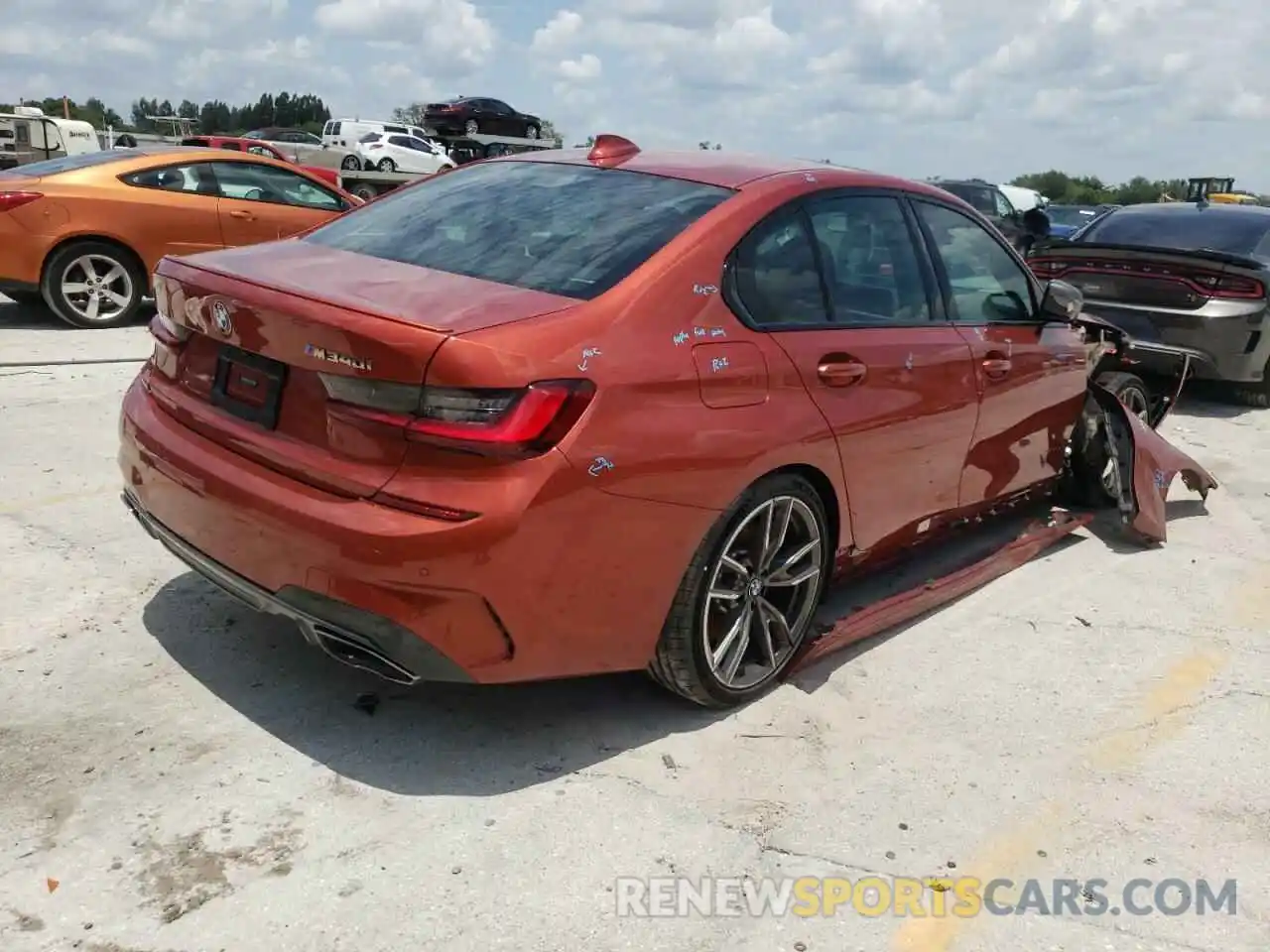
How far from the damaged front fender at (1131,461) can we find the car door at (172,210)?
23.4ft

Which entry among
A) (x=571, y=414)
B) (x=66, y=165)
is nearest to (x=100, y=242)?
(x=66, y=165)

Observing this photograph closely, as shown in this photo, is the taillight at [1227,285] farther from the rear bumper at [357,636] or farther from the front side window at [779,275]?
the rear bumper at [357,636]

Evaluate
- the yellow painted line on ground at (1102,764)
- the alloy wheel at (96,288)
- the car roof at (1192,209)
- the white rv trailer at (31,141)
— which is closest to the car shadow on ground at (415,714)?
the yellow painted line on ground at (1102,764)

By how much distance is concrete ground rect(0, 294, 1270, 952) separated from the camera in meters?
2.49

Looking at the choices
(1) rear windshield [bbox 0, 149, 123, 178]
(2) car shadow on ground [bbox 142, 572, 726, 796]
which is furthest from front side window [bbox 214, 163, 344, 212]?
(2) car shadow on ground [bbox 142, 572, 726, 796]

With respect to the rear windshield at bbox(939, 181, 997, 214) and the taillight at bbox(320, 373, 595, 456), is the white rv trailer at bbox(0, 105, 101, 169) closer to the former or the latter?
the rear windshield at bbox(939, 181, 997, 214)

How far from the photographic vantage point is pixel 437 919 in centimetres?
245

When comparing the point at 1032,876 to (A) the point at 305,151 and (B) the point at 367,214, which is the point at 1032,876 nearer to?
(B) the point at 367,214

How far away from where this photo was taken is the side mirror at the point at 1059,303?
15.6 ft

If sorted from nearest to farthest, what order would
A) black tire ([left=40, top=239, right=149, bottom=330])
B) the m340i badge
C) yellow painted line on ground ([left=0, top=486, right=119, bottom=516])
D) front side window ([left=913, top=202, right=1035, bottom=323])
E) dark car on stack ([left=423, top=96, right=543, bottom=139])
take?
the m340i badge → front side window ([left=913, top=202, right=1035, bottom=323]) → yellow painted line on ground ([left=0, top=486, right=119, bottom=516]) → black tire ([left=40, top=239, right=149, bottom=330]) → dark car on stack ([left=423, top=96, right=543, bottom=139])

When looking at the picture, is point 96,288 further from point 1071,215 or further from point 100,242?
point 1071,215

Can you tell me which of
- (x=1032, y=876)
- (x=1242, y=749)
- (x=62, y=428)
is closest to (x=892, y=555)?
(x=1242, y=749)

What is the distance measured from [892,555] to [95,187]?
7500mm

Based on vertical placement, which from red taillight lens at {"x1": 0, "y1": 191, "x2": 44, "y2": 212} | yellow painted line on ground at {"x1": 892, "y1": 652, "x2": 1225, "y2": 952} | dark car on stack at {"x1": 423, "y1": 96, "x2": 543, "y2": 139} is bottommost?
yellow painted line on ground at {"x1": 892, "y1": 652, "x2": 1225, "y2": 952}
